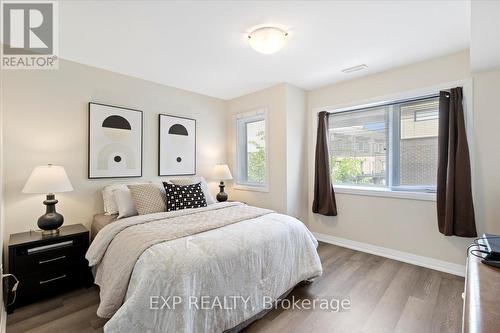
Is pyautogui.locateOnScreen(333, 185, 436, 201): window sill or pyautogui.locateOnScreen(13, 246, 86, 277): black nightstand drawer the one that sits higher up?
pyautogui.locateOnScreen(333, 185, 436, 201): window sill

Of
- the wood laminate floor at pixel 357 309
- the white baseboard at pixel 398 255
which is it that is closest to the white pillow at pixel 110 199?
the wood laminate floor at pixel 357 309

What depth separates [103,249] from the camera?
1.99m

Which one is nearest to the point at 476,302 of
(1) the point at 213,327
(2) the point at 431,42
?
(1) the point at 213,327

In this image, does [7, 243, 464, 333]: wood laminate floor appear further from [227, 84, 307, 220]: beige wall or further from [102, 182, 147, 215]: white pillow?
[227, 84, 307, 220]: beige wall

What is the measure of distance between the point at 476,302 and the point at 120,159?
3431mm

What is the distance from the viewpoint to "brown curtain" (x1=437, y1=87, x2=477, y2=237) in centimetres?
244

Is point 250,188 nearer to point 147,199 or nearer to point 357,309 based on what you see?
point 147,199

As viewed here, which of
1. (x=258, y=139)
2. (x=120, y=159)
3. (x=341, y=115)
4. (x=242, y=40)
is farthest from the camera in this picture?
(x=258, y=139)

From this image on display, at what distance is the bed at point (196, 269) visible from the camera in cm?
141

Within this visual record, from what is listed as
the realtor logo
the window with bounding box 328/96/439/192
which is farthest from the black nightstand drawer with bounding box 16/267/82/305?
the window with bounding box 328/96/439/192

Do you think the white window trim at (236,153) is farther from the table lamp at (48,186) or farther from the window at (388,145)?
the table lamp at (48,186)

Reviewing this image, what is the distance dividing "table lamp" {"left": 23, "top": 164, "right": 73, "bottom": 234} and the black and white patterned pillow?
97cm

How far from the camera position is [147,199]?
2.67 meters

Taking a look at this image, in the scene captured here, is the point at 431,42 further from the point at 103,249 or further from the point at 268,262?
the point at 103,249
